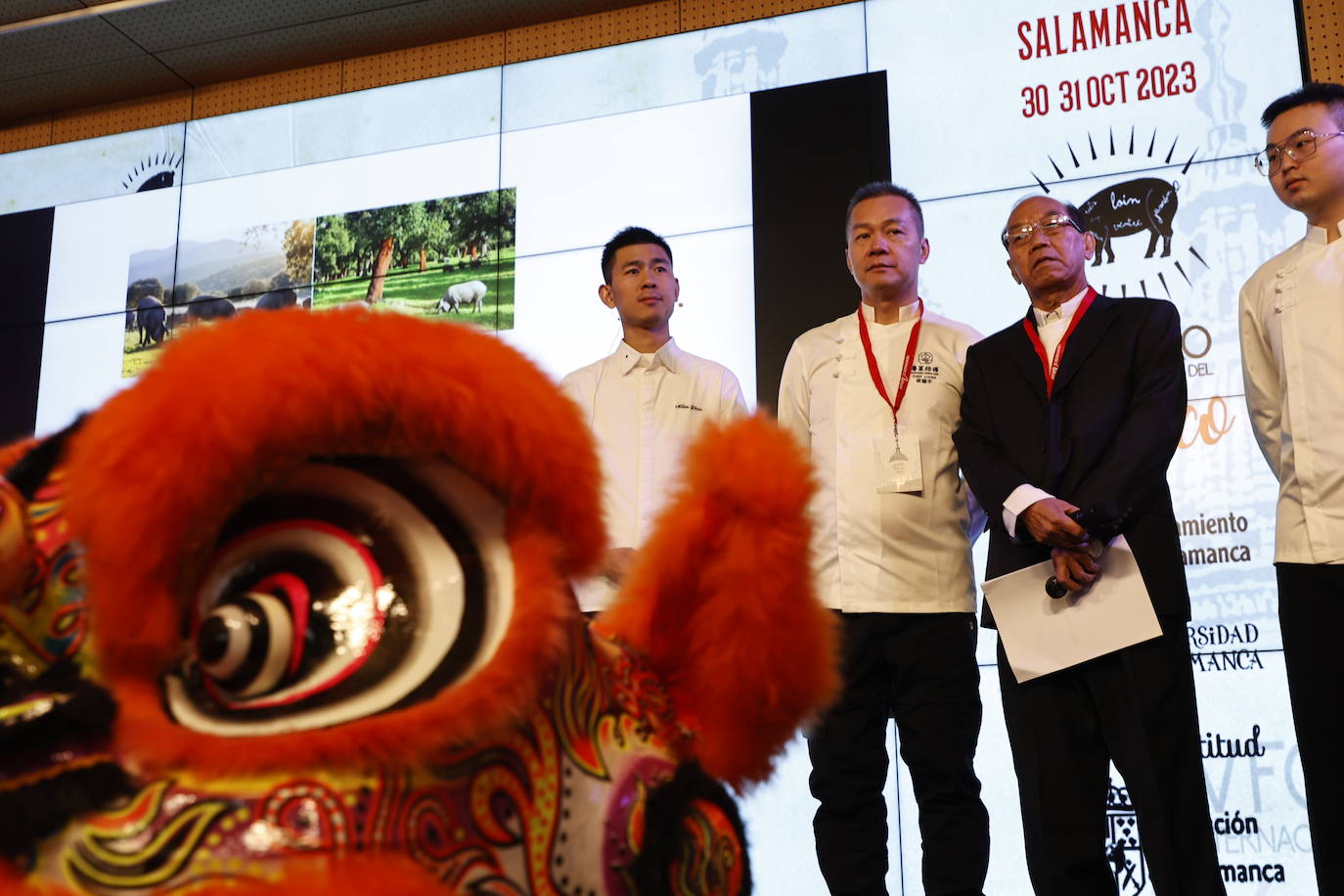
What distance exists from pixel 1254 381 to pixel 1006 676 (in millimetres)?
678

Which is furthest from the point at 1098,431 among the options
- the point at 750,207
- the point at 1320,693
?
the point at 750,207

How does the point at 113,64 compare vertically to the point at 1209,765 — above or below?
above

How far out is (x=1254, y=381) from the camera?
2.20 meters

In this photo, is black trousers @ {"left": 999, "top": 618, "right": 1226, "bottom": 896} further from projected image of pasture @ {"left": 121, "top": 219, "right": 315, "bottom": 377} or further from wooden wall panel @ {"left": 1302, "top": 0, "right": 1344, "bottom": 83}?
projected image of pasture @ {"left": 121, "top": 219, "right": 315, "bottom": 377}

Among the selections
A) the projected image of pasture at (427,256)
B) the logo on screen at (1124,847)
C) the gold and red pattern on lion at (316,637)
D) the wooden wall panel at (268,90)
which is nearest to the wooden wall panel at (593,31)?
the projected image of pasture at (427,256)

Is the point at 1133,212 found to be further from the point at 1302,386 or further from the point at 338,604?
the point at 338,604

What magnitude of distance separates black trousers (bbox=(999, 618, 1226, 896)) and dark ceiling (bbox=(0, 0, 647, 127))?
127 inches

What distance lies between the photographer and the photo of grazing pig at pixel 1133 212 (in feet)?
12.1

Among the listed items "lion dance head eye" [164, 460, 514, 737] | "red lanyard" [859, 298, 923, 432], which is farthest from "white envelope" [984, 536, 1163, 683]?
"lion dance head eye" [164, 460, 514, 737]

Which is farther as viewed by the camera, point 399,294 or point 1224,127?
point 399,294

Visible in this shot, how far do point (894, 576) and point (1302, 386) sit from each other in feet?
2.49

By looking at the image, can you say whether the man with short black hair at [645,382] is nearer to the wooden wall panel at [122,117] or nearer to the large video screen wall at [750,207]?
the large video screen wall at [750,207]

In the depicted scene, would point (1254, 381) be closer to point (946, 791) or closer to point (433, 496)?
point (946, 791)

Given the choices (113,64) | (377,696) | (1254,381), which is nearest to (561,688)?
(377,696)
